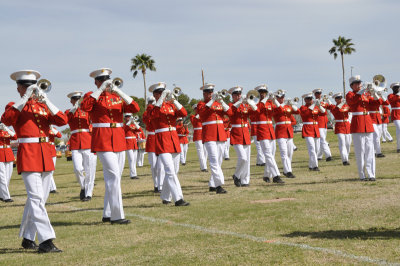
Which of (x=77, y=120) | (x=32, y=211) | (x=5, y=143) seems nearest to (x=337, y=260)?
(x=32, y=211)

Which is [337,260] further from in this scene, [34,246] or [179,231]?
[34,246]

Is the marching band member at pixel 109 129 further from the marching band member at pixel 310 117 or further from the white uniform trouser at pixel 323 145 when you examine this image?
the white uniform trouser at pixel 323 145

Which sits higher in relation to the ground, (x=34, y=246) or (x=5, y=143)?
(x=5, y=143)

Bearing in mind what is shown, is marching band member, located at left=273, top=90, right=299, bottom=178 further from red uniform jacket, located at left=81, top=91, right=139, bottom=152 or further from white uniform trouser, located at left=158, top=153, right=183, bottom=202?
red uniform jacket, located at left=81, top=91, right=139, bottom=152

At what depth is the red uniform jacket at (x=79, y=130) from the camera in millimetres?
13250

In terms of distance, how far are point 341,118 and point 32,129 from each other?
13.7 meters

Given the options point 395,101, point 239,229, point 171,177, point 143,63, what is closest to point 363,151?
point 171,177

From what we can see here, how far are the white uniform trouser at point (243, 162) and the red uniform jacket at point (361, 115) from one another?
A: 2729 millimetres

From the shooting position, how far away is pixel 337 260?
554cm

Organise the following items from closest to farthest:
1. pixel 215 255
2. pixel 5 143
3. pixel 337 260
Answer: pixel 337 260, pixel 215 255, pixel 5 143

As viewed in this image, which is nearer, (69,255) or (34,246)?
(69,255)

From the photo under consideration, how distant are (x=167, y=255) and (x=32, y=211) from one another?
2058mm

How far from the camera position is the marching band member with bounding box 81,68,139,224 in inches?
353

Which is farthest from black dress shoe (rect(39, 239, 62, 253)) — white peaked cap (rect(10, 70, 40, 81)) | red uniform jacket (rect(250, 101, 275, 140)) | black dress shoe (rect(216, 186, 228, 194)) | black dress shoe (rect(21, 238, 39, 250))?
red uniform jacket (rect(250, 101, 275, 140))
